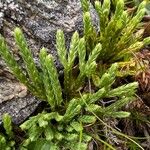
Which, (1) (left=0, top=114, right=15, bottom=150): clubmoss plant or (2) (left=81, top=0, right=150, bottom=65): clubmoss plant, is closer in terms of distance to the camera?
(1) (left=0, top=114, right=15, bottom=150): clubmoss plant

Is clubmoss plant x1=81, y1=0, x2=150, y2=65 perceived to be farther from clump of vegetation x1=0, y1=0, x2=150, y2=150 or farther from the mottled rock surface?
the mottled rock surface

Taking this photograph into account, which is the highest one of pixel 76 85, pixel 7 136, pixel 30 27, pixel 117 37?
pixel 30 27

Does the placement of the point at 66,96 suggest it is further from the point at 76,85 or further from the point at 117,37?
the point at 117,37

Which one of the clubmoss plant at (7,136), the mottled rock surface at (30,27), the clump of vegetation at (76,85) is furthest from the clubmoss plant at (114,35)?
the clubmoss plant at (7,136)

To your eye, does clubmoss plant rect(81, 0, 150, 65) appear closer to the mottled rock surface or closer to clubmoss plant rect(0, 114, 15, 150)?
the mottled rock surface

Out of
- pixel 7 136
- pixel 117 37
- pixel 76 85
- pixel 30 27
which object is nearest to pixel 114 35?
pixel 117 37

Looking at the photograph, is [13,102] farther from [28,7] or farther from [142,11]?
[142,11]

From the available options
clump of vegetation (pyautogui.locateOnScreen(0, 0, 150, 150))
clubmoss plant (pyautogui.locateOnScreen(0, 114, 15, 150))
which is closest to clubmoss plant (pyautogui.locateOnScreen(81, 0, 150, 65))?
clump of vegetation (pyautogui.locateOnScreen(0, 0, 150, 150))

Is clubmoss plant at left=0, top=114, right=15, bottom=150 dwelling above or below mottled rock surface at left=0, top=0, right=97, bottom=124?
below
